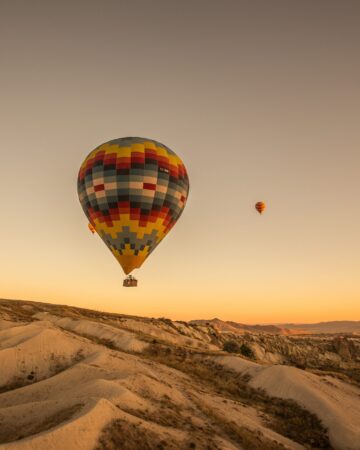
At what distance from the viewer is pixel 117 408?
2195 cm

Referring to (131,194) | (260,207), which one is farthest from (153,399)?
(260,207)

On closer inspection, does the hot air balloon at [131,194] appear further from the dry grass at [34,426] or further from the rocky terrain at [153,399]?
the dry grass at [34,426]

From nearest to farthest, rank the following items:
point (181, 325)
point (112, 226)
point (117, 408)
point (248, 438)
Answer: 1. point (117, 408)
2. point (248, 438)
3. point (112, 226)
4. point (181, 325)

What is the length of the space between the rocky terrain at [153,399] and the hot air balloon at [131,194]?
12471mm

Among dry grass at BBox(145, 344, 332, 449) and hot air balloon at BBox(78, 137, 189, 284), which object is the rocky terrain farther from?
hot air balloon at BBox(78, 137, 189, 284)

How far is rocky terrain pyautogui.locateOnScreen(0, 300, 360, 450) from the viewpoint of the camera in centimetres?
2036

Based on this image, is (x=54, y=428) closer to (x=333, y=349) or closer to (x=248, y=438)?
(x=248, y=438)

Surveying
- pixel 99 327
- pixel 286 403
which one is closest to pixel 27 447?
pixel 286 403

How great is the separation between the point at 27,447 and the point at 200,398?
18351 millimetres

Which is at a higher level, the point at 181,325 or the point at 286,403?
the point at 181,325

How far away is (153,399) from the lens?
2834 cm

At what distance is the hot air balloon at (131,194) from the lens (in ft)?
153

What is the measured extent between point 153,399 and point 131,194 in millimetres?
24432

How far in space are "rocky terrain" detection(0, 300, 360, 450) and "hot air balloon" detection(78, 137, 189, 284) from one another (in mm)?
12471
